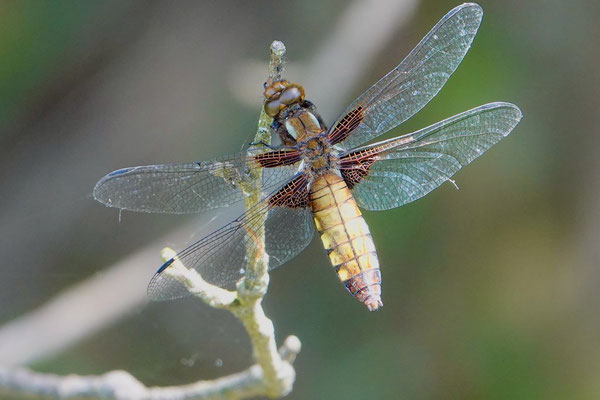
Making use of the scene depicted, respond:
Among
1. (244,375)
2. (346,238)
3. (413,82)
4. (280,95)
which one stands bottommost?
(244,375)

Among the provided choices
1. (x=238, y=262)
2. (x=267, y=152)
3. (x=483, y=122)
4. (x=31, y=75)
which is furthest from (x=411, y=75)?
(x=31, y=75)

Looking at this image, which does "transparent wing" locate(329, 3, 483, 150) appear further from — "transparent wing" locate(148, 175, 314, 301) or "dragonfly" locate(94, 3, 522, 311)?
"transparent wing" locate(148, 175, 314, 301)

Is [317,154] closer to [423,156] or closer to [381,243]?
[423,156]

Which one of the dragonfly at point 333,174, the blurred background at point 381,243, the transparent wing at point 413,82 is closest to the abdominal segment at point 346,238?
the dragonfly at point 333,174

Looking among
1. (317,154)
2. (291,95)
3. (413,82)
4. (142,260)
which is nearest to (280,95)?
(291,95)

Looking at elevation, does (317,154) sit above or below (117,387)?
above

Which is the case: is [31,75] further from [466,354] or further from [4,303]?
[466,354]

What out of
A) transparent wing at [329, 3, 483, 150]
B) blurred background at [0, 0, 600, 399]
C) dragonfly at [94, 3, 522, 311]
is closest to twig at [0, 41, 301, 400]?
dragonfly at [94, 3, 522, 311]
